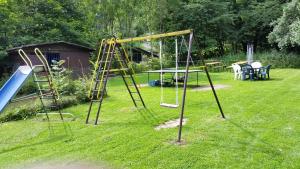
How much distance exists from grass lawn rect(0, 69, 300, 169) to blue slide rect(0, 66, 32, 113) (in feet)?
2.43

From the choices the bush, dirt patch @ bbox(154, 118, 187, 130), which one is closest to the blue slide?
dirt patch @ bbox(154, 118, 187, 130)

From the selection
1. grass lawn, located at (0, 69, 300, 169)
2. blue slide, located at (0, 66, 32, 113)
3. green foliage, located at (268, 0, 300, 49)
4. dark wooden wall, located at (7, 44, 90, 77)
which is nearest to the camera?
grass lawn, located at (0, 69, 300, 169)

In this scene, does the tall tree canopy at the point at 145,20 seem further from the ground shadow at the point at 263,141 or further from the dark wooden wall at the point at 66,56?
the ground shadow at the point at 263,141

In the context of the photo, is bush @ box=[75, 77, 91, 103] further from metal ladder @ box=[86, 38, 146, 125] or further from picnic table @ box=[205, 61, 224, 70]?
picnic table @ box=[205, 61, 224, 70]

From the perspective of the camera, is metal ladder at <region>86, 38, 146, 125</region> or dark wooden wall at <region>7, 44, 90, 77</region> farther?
dark wooden wall at <region>7, 44, 90, 77</region>

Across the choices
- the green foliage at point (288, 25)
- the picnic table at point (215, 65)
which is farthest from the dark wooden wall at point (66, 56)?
the green foliage at point (288, 25)

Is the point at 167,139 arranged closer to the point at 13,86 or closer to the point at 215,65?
the point at 13,86

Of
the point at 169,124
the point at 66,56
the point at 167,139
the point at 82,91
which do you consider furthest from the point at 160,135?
the point at 66,56

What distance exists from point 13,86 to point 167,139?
3.56m

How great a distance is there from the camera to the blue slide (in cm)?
622

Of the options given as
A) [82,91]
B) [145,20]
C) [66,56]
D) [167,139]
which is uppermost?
[145,20]

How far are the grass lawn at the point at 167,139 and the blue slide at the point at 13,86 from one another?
0.74 meters

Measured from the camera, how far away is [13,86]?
21.6 feet

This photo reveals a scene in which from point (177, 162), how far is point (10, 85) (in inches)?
169
